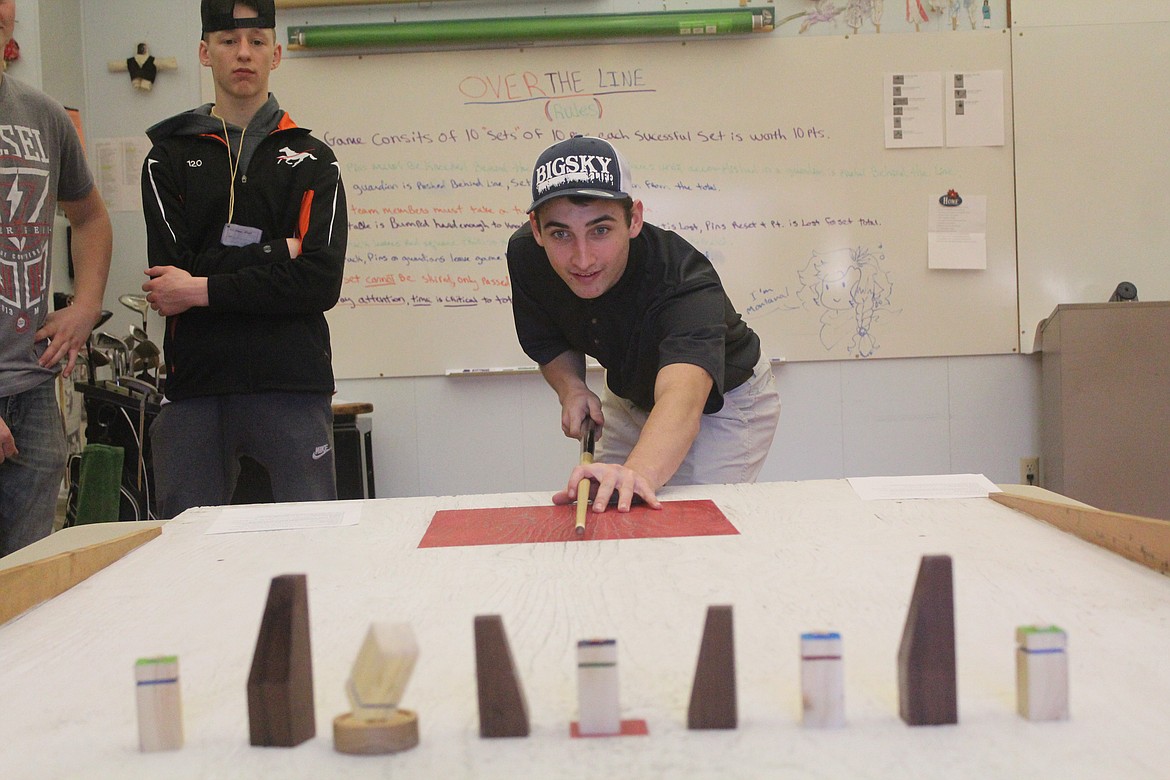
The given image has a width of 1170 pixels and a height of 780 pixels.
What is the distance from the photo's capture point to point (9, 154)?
1985 mm

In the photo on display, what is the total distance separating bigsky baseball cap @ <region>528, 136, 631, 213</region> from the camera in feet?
5.86

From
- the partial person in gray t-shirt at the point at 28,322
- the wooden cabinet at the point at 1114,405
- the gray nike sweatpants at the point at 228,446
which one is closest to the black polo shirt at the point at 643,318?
the gray nike sweatpants at the point at 228,446

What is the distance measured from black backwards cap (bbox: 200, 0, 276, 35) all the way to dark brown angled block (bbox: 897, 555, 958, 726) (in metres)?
1.93

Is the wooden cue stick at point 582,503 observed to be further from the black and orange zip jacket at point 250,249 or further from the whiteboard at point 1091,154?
the whiteboard at point 1091,154

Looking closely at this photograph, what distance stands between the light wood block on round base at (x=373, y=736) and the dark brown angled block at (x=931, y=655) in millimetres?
344

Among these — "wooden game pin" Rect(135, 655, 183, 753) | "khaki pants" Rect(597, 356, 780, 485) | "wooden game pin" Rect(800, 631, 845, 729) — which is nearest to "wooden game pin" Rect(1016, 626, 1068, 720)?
"wooden game pin" Rect(800, 631, 845, 729)

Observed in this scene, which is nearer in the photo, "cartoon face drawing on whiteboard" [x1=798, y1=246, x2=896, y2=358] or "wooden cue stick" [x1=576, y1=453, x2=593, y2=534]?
"wooden cue stick" [x1=576, y1=453, x2=593, y2=534]

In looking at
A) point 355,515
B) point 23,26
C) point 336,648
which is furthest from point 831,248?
point 336,648

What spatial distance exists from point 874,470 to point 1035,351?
71cm

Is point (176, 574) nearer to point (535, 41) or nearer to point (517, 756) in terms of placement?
point (517, 756)

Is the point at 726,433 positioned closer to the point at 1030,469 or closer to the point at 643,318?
the point at 643,318

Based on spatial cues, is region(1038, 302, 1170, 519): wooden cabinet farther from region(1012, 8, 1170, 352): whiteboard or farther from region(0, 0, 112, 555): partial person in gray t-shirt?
region(0, 0, 112, 555): partial person in gray t-shirt

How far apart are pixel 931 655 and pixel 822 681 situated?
8 cm

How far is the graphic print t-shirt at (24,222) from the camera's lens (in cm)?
195
